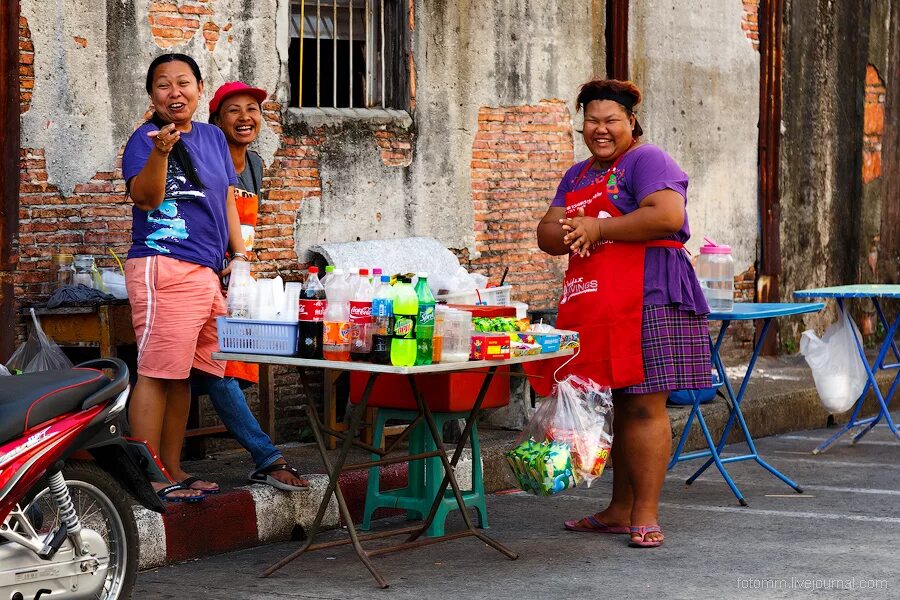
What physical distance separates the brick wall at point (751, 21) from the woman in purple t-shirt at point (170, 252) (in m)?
7.33

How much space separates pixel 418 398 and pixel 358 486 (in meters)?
1.23

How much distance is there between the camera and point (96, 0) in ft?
26.6

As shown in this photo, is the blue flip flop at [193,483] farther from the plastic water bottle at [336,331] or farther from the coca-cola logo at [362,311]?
the coca-cola logo at [362,311]

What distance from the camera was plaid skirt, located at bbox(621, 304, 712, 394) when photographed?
6.71 metres

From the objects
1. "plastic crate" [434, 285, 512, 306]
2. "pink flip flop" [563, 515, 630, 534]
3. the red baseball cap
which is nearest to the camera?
"pink flip flop" [563, 515, 630, 534]

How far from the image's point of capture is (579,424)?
6.51 meters

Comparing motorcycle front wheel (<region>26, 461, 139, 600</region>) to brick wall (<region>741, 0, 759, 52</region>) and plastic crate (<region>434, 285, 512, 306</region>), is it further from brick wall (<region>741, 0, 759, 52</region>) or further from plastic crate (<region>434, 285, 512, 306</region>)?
brick wall (<region>741, 0, 759, 52</region>)

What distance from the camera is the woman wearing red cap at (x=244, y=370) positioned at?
707cm

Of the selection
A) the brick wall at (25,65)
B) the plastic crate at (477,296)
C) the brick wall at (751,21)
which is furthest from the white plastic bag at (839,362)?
the brick wall at (25,65)

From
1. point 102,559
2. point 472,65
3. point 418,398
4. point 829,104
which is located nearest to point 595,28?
point 472,65

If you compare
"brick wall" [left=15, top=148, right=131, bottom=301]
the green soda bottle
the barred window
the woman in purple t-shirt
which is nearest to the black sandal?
the woman in purple t-shirt

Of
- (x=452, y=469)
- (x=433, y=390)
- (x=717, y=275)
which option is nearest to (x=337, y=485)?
(x=452, y=469)

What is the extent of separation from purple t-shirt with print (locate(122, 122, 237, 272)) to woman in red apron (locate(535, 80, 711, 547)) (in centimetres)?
156

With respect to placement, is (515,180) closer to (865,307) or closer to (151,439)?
(151,439)
